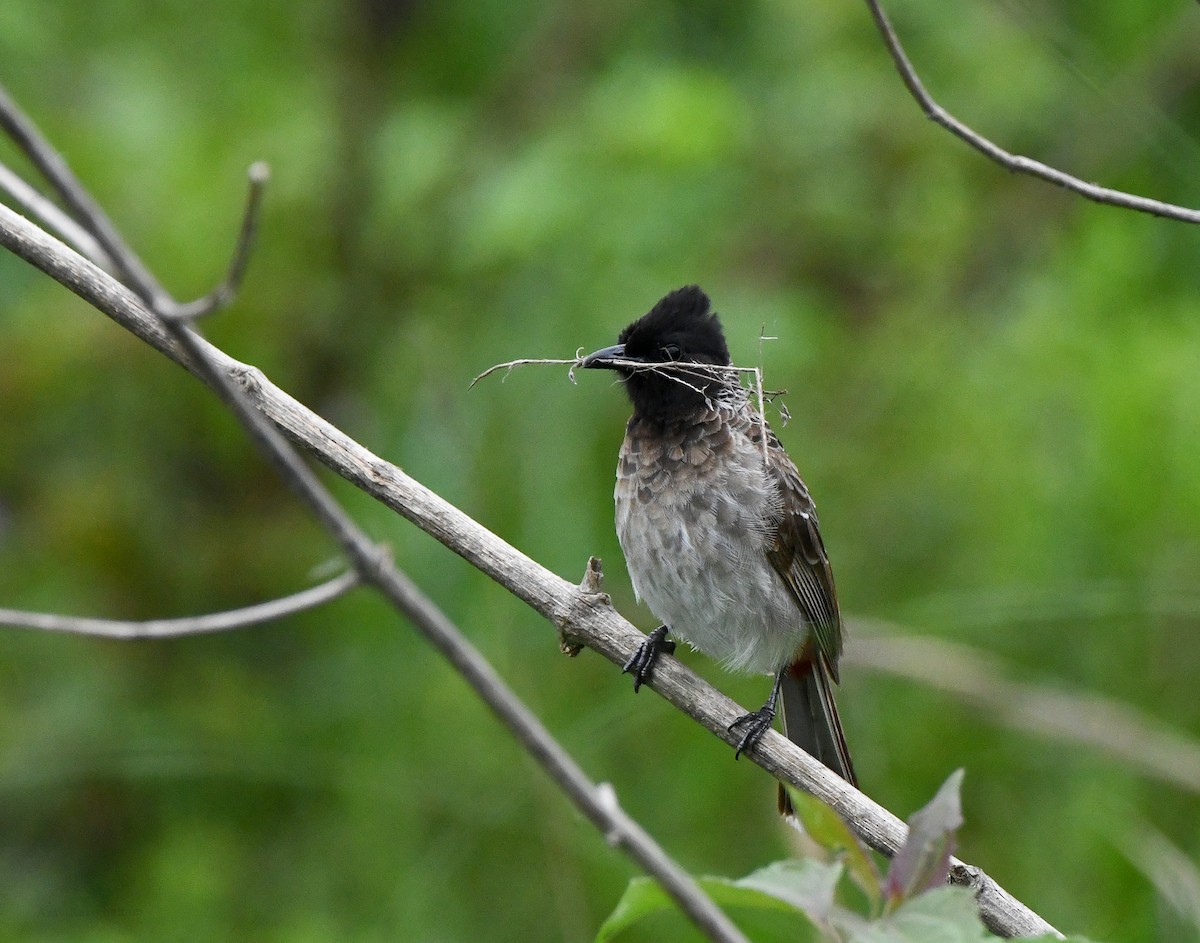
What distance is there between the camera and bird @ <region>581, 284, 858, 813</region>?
343 cm

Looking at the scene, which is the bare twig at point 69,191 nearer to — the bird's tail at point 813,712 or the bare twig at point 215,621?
the bare twig at point 215,621

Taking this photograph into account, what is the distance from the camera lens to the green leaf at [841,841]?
4.62 ft

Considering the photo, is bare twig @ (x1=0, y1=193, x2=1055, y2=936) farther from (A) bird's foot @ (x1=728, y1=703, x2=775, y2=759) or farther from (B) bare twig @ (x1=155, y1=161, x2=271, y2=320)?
(B) bare twig @ (x1=155, y1=161, x2=271, y2=320)

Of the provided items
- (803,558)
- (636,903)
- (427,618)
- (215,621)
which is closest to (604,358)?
(803,558)

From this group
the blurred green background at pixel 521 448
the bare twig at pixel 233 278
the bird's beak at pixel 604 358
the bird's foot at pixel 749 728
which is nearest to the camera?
the bare twig at pixel 233 278

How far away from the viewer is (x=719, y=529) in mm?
3445

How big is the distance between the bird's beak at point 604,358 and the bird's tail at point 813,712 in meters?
0.98

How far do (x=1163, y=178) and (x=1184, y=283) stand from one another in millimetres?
415

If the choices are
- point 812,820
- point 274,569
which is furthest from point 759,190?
point 812,820

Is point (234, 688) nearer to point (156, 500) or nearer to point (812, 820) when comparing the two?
point (156, 500)

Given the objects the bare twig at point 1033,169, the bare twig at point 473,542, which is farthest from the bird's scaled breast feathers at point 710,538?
the bare twig at point 1033,169

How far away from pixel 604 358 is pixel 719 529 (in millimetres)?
545

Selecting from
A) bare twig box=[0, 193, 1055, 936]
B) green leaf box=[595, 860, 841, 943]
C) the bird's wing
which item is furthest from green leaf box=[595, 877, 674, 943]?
the bird's wing

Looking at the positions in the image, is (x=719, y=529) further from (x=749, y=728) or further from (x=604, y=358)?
(x=749, y=728)
